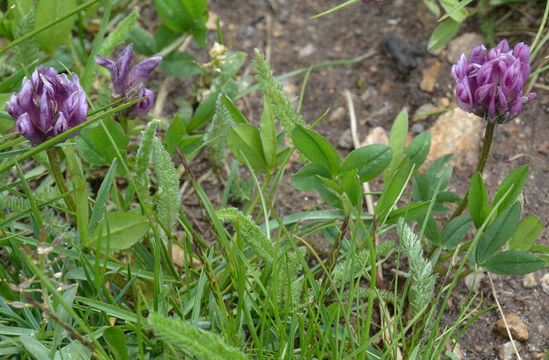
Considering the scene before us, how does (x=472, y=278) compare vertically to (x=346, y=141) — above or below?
below

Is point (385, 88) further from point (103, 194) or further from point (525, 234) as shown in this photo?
point (103, 194)

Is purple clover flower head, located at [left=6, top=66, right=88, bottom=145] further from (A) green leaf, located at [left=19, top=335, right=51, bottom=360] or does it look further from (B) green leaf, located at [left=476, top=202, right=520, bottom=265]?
(B) green leaf, located at [left=476, top=202, right=520, bottom=265]

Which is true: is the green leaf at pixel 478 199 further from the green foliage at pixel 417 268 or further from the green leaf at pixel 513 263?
the green foliage at pixel 417 268

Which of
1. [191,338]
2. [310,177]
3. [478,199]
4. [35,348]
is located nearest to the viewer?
[191,338]

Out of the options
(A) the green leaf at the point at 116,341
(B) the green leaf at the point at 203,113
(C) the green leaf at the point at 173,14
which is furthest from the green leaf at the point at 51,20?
(A) the green leaf at the point at 116,341

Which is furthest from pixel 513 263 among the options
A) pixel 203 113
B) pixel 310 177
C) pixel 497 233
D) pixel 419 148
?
pixel 203 113

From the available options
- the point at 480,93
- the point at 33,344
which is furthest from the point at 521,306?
the point at 33,344
